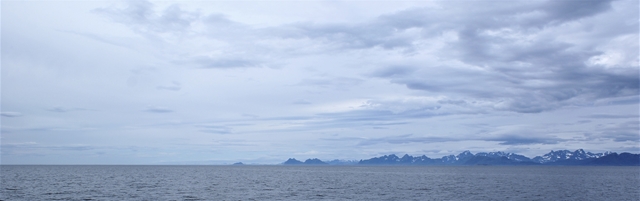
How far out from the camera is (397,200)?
72.3 meters

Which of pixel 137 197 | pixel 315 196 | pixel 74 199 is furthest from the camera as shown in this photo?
pixel 315 196

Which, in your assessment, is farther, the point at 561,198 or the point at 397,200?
the point at 561,198

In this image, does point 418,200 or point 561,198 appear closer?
point 418,200

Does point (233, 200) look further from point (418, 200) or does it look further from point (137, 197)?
point (418, 200)

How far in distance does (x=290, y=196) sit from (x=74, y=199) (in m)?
32.2

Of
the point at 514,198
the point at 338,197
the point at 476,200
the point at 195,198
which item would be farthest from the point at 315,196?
the point at 514,198

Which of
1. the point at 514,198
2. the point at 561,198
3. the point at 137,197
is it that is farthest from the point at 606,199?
the point at 137,197

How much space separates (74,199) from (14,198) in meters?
9.98

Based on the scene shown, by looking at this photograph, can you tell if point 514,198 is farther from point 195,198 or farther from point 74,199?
point 74,199

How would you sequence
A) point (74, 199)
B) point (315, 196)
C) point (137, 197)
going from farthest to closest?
1. point (315, 196)
2. point (137, 197)
3. point (74, 199)

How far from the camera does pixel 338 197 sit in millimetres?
76312

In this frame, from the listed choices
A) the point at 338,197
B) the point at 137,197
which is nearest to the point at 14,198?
the point at 137,197

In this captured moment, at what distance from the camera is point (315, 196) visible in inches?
3039

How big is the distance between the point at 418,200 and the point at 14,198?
200 feet
